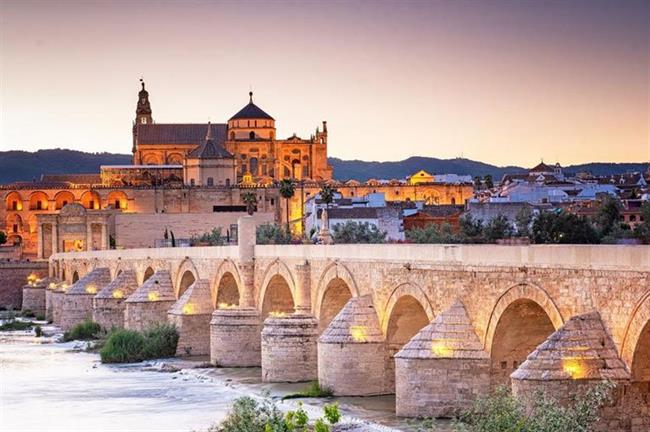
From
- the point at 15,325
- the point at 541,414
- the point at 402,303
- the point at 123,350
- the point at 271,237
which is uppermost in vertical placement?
the point at 271,237

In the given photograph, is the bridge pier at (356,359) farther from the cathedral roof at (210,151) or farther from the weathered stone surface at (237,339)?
the cathedral roof at (210,151)

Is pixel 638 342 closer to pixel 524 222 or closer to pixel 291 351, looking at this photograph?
pixel 291 351

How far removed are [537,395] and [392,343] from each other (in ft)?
27.0

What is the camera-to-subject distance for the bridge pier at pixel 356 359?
81.4 feet

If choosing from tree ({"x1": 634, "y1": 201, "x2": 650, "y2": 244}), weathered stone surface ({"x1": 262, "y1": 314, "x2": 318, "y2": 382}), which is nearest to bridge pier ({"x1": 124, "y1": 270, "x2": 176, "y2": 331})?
weathered stone surface ({"x1": 262, "y1": 314, "x2": 318, "y2": 382})

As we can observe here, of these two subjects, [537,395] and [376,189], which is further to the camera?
[376,189]

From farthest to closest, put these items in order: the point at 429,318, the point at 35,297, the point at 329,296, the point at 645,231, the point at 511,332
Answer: the point at 35,297 < the point at 645,231 < the point at 329,296 < the point at 429,318 < the point at 511,332

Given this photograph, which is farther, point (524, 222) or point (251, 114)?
point (251, 114)

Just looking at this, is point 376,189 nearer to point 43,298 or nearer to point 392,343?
point 43,298

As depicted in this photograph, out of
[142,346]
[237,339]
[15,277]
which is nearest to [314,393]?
[237,339]

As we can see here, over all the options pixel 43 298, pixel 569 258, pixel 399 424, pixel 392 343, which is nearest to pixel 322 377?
pixel 392 343

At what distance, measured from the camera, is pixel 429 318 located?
2278 centimetres

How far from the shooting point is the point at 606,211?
203 ft

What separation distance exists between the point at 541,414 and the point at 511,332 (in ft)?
15.3
